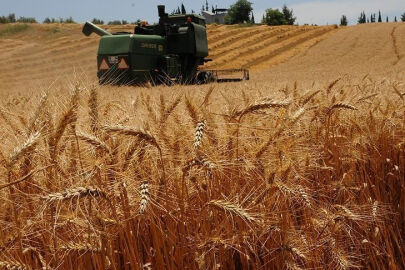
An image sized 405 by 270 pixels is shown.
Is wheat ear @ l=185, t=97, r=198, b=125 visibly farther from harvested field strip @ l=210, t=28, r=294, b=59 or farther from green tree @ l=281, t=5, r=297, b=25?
green tree @ l=281, t=5, r=297, b=25

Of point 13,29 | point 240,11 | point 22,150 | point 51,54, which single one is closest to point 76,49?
point 51,54

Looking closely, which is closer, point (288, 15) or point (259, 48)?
point (259, 48)

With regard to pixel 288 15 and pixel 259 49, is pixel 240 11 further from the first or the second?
pixel 259 49

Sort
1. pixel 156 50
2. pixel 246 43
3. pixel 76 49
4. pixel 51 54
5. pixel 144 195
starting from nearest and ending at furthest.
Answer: pixel 144 195
pixel 156 50
pixel 51 54
pixel 76 49
pixel 246 43

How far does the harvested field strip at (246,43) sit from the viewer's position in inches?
1136

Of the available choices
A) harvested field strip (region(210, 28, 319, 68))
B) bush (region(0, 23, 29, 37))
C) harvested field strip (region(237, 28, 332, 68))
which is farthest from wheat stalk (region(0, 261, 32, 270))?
bush (region(0, 23, 29, 37))

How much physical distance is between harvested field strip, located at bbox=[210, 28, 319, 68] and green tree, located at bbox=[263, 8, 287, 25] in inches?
1038

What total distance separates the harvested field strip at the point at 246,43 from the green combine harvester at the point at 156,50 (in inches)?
600

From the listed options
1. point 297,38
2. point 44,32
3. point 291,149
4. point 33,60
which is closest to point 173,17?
point 291,149

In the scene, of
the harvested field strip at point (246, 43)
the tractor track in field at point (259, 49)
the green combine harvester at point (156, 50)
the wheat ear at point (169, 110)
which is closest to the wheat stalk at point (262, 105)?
the wheat ear at point (169, 110)

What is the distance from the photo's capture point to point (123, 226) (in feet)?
4.60

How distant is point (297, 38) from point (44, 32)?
1923 centimetres

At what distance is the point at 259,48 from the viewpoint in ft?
101

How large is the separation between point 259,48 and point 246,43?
1.71 m
